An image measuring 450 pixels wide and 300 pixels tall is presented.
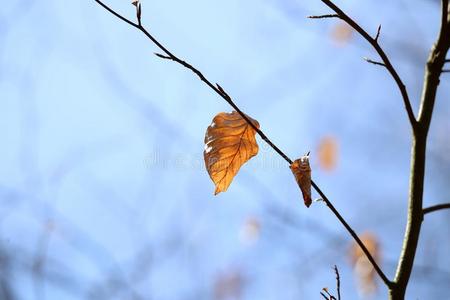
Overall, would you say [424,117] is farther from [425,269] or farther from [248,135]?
[425,269]

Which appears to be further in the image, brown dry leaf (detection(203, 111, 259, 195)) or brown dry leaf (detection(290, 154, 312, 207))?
brown dry leaf (detection(203, 111, 259, 195))

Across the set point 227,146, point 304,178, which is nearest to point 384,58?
point 304,178

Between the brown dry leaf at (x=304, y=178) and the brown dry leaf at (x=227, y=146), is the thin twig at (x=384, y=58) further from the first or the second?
the brown dry leaf at (x=227, y=146)

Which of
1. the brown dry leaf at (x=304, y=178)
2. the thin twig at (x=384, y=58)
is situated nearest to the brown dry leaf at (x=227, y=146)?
the brown dry leaf at (x=304, y=178)

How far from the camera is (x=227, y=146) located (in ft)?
4.43

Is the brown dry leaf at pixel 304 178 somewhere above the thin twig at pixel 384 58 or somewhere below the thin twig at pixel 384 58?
below

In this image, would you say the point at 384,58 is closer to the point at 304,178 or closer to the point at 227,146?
the point at 304,178

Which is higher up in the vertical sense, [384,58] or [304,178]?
[384,58]

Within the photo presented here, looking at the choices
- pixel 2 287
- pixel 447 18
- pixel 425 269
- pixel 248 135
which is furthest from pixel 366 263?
pixel 2 287

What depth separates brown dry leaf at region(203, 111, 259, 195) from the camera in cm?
132

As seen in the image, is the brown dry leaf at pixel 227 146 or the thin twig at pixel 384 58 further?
the brown dry leaf at pixel 227 146

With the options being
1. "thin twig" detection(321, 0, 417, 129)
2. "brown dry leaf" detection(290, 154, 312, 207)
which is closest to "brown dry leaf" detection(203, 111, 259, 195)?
"brown dry leaf" detection(290, 154, 312, 207)

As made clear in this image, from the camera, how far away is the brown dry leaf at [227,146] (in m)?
1.32

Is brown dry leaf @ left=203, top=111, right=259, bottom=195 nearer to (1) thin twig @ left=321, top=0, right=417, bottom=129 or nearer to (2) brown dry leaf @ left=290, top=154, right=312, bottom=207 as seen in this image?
(2) brown dry leaf @ left=290, top=154, right=312, bottom=207
